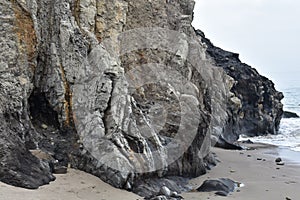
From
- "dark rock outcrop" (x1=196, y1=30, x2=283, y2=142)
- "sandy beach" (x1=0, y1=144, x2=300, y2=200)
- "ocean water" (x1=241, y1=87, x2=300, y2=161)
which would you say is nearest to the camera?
"sandy beach" (x1=0, y1=144, x2=300, y2=200)

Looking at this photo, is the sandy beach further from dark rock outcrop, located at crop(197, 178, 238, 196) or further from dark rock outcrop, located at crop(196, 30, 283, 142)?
dark rock outcrop, located at crop(196, 30, 283, 142)

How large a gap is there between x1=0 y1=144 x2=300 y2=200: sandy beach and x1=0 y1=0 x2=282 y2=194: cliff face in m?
0.32

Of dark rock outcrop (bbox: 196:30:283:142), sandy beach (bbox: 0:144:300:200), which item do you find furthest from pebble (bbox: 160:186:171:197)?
dark rock outcrop (bbox: 196:30:283:142)

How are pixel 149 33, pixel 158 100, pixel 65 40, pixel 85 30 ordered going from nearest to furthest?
pixel 65 40 → pixel 85 30 → pixel 158 100 → pixel 149 33

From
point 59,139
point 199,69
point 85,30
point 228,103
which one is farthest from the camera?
point 228,103

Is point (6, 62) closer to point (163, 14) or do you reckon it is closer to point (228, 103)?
point (163, 14)

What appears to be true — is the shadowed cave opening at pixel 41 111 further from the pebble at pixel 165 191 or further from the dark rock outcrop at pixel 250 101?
the dark rock outcrop at pixel 250 101

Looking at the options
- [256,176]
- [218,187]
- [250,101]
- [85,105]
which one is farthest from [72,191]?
[250,101]

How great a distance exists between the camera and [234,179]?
10508mm

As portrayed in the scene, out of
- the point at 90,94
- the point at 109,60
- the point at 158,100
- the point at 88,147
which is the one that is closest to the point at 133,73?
the point at 158,100

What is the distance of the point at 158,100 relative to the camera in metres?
12.7

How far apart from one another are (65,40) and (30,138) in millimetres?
2624

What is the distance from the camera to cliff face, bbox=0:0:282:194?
7699 mm

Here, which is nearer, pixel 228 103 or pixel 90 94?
pixel 90 94
